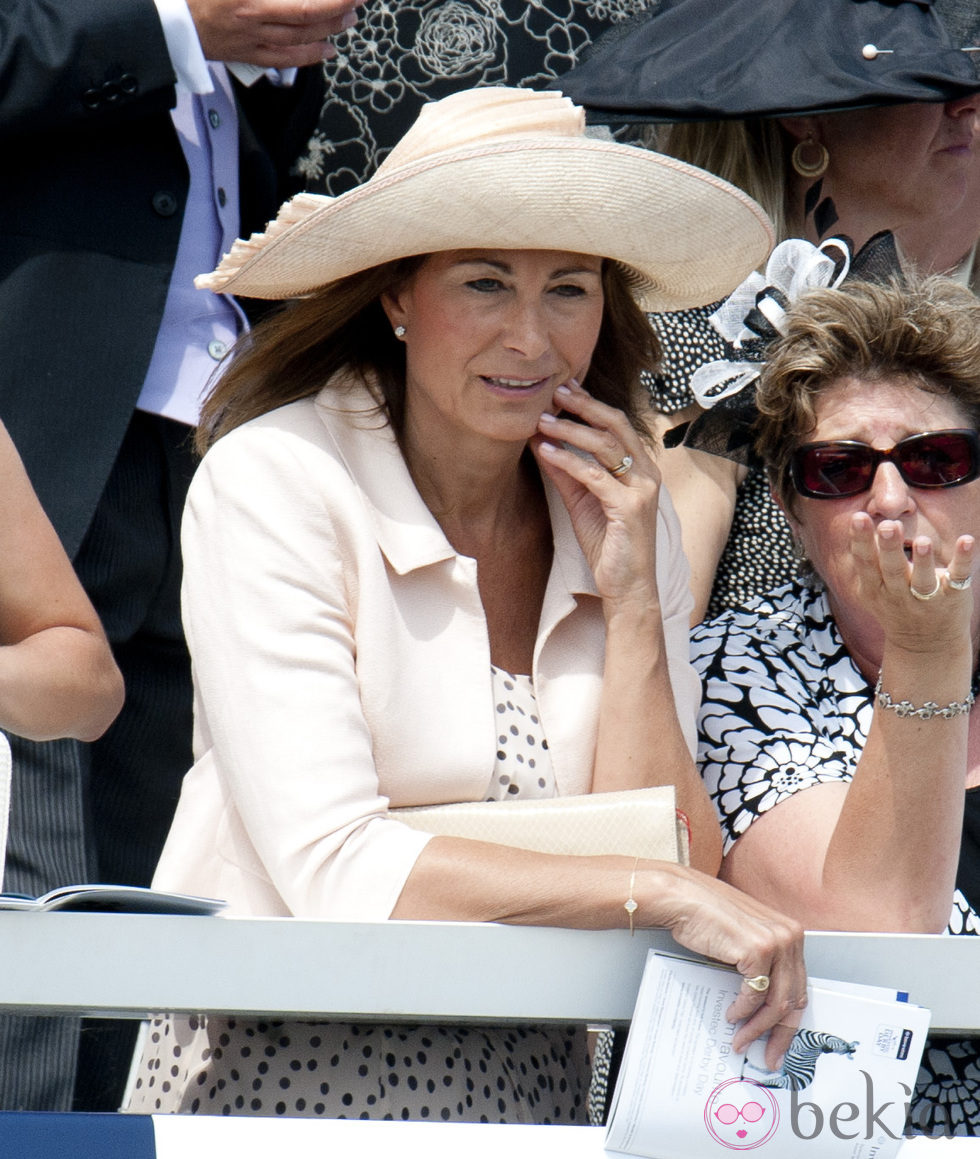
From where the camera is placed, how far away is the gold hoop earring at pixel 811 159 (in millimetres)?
3336

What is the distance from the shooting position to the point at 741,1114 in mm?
1818

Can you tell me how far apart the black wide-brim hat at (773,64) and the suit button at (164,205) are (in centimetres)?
79

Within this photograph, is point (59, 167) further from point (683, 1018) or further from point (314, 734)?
point (683, 1018)

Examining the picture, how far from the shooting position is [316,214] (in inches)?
95.3

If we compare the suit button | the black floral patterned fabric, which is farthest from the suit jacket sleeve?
the black floral patterned fabric

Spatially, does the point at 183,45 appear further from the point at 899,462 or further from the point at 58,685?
the point at 899,462

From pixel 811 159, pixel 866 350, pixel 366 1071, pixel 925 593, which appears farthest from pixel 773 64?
pixel 366 1071

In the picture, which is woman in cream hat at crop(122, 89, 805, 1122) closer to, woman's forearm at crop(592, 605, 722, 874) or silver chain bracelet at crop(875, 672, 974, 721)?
woman's forearm at crop(592, 605, 722, 874)

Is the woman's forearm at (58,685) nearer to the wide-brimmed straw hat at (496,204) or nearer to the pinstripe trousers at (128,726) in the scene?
the pinstripe trousers at (128,726)

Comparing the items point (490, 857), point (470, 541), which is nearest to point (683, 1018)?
point (490, 857)

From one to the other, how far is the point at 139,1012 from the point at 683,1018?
21.7 inches

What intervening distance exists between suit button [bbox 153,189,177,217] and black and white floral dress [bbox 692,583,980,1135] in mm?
1077

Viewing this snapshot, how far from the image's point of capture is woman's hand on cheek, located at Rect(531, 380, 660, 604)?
2.58 m

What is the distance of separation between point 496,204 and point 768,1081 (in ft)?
4.02
